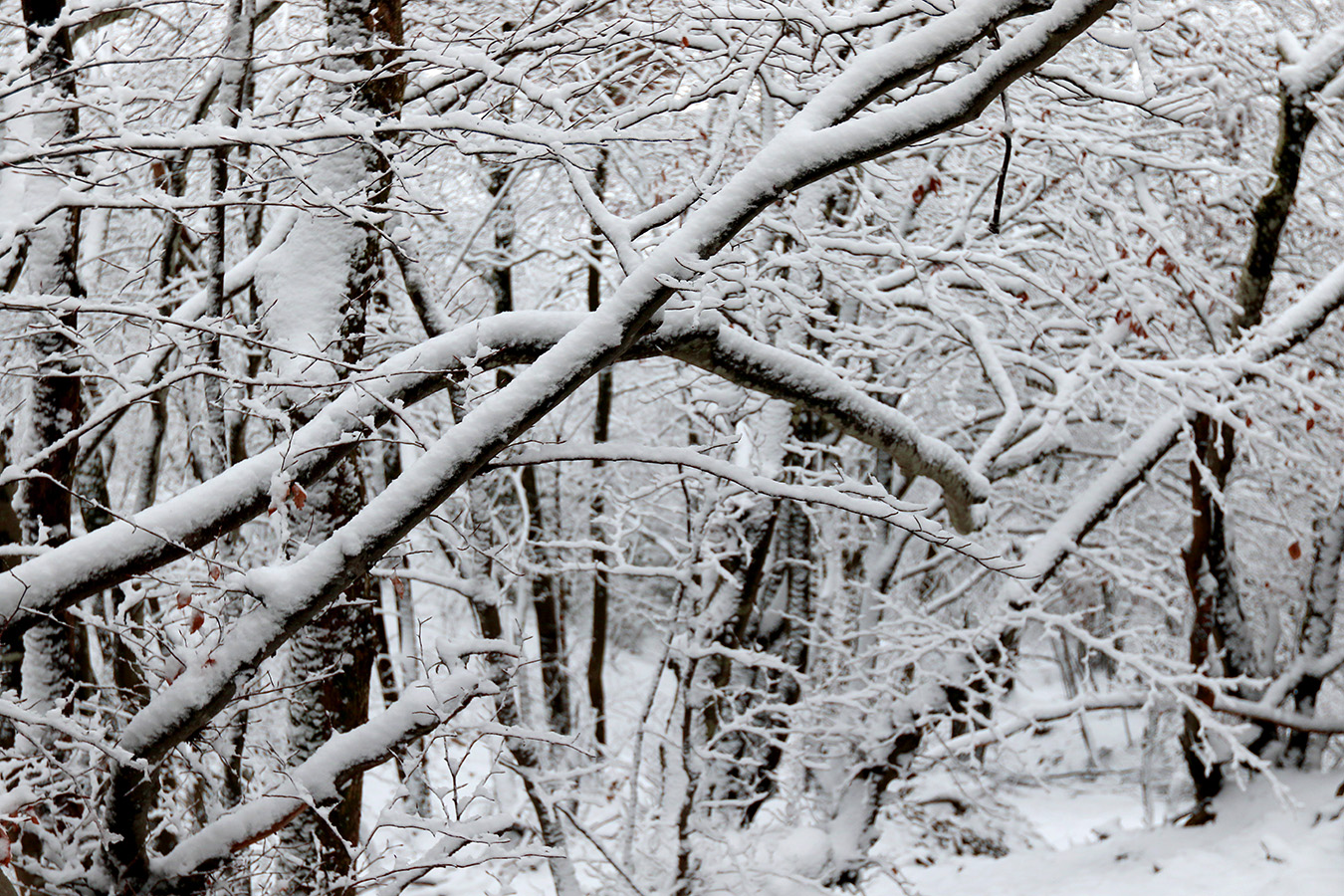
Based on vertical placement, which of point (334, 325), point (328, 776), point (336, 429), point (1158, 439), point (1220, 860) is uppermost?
point (334, 325)

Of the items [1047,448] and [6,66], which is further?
[1047,448]

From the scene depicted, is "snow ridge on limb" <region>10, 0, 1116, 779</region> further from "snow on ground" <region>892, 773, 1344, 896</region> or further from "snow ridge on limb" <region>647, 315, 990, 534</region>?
"snow on ground" <region>892, 773, 1344, 896</region>

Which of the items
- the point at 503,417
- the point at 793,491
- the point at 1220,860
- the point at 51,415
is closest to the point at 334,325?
the point at 503,417

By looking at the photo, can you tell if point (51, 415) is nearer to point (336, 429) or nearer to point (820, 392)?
point (336, 429)

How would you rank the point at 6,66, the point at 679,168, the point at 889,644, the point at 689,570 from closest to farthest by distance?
the point at 6,66 < the point at 689,570 < the point at 889,644 < the point at 679,168

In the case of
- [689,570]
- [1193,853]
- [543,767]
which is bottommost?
[1193,853]

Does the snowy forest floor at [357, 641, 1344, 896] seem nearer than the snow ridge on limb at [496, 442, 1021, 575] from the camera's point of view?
No

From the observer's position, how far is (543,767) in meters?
6.13

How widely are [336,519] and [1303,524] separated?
11711mm

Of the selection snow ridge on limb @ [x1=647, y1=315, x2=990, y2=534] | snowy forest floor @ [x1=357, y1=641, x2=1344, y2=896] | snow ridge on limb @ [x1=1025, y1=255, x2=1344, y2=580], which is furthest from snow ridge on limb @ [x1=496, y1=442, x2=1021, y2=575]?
snow ridge on limb @ [x1=1025, y1=255, x2=1344, y2=580]

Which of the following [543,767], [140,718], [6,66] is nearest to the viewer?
[140,718]

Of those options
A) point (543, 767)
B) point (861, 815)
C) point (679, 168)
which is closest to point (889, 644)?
point (861, 815)

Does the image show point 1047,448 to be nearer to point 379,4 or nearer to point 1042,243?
point 1042,243

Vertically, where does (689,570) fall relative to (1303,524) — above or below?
above
